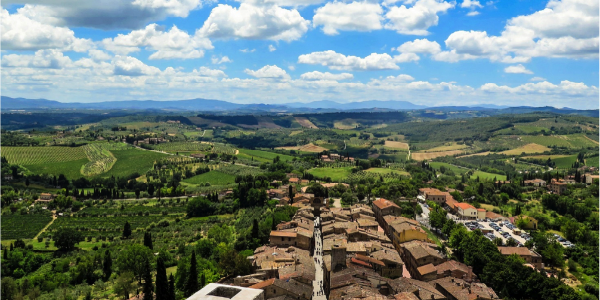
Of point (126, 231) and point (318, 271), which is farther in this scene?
point (126, 231)

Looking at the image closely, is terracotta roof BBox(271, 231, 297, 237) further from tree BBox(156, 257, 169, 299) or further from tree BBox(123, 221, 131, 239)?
tree BBox(123, 221, 131, 239)

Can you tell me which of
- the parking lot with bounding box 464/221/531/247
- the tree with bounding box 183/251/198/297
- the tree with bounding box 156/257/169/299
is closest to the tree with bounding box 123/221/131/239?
the tree with bounding box 183/251/198/297

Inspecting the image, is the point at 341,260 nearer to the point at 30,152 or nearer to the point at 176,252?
the point at 176,252

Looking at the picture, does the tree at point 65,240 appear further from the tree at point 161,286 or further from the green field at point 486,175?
the green field at point 486,175

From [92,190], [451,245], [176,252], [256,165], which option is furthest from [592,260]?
[92,190]

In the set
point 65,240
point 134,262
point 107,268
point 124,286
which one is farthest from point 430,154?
point 124,286

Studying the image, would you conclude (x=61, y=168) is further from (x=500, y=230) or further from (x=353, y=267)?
(x=500, y=230)
